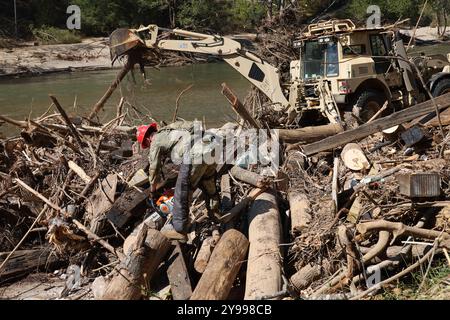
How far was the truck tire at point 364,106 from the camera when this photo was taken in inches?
381

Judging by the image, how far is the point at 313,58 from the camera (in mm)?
10578

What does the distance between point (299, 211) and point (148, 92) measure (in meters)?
17.9

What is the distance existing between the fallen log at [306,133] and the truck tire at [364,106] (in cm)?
102

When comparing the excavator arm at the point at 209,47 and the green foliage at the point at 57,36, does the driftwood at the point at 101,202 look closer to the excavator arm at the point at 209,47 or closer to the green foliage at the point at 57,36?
the excavator arm at the point at 209,47

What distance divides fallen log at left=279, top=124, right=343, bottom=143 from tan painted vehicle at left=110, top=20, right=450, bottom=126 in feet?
3.62

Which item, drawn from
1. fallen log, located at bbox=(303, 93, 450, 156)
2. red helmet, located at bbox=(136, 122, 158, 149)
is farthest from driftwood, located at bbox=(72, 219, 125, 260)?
fallen log, located at bbox=(303, 93, 450, 156)

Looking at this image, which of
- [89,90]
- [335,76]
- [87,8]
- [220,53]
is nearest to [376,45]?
[335,76]

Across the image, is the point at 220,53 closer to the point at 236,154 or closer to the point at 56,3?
the point at 236,154

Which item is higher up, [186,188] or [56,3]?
[56,3]

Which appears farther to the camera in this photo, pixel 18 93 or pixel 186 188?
pixel 18 93

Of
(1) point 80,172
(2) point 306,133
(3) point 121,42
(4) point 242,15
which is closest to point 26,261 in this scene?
(1) point 80,172

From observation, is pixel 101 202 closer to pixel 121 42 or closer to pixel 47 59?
pixel 121 42

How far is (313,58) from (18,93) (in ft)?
57.1

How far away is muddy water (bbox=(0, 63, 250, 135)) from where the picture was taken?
58.3 ft
